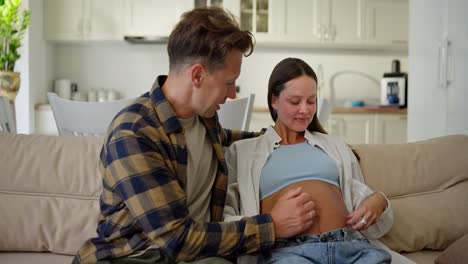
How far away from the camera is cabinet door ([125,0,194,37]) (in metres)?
5.04

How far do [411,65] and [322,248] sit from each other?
294 centimetres

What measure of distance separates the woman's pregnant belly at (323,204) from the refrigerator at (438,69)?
224 cm

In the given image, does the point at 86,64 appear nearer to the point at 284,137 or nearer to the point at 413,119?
the point at 413,119

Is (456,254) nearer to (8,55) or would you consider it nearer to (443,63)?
(443,63)

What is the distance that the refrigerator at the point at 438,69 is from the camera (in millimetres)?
3480

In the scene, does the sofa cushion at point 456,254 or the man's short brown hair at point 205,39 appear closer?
the man's short brown hair at point 205,39

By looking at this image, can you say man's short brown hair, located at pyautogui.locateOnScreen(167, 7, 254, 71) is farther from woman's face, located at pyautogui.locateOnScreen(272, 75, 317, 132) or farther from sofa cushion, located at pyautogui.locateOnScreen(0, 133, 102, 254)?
sofa cushion, located at pyautogui.locateOnScreen(0, 133, 102, 254)

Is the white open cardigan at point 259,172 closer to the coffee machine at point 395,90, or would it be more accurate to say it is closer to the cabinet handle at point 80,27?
the coffee machine at point 395,90

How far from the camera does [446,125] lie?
11.9ft

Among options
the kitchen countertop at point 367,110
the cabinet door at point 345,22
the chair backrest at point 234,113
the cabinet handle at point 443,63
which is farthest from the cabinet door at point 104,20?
the chair backrest at point 234,113

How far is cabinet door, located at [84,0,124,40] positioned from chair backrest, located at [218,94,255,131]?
3.07 meters

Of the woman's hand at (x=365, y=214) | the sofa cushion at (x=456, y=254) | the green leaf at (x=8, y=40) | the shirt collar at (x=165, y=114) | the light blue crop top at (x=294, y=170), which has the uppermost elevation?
the green leaf at (x=8, y=40)

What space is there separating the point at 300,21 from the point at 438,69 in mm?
1735

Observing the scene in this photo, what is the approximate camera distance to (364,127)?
4891 mm
